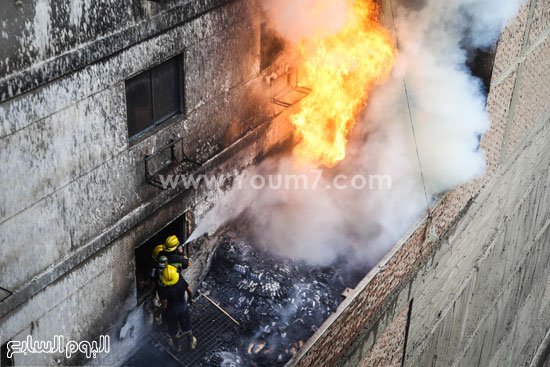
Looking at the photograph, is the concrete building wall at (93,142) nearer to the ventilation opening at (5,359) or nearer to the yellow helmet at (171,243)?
the ventilation opening at (5,359)

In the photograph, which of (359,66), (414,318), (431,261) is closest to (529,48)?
(359,66)

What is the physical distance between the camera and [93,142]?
24.1ft

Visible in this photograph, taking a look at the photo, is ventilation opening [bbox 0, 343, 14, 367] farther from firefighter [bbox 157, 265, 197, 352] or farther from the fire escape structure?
the fire escape structure

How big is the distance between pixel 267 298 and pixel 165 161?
2.74m

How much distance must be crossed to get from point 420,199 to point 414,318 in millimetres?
2234

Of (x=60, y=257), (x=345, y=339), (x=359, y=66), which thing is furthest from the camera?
(x=359, y=66)

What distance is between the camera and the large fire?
34.7ft

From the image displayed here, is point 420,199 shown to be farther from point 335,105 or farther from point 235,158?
point 235,158

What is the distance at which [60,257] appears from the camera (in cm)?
734

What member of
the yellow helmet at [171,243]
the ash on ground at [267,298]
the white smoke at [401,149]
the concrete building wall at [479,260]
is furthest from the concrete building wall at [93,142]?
the concrete building wall at [479,260]

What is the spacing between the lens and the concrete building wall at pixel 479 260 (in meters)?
9.21
